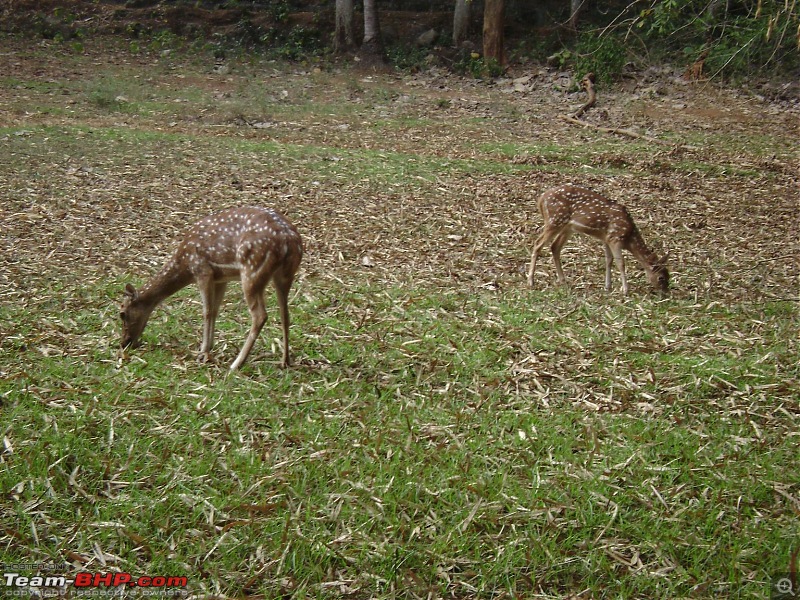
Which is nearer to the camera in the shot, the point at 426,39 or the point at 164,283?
the point at 164,283

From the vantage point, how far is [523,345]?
6590mm

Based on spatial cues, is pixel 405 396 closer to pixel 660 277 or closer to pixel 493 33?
pixel 660 277

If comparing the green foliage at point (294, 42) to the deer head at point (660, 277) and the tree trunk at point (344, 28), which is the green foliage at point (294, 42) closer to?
the tree trunk at point (344, 28)

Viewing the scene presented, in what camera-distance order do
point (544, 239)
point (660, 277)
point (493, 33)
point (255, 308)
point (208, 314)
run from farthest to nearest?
point (493, 33), point (544, 239), point (660, 277), point (208, 314), point (255, 308)

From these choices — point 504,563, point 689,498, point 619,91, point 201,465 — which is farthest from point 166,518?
point 619,91

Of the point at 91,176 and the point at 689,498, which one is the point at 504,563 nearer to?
the point at 689,498

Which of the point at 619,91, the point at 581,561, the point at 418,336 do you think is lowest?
the point at 619,91

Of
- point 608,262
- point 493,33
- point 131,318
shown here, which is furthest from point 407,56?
point 131,318

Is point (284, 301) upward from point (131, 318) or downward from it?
upward

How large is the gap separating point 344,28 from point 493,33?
427cm

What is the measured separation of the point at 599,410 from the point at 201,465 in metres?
2.80

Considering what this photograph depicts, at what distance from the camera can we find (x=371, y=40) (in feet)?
71.5

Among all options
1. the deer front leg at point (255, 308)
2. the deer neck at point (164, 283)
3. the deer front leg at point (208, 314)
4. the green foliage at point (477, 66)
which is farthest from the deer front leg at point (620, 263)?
the green foliage at point (477, 66)

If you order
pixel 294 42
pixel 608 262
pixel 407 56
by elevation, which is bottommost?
pixel 407 56
